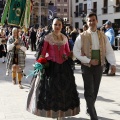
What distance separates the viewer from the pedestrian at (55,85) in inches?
180

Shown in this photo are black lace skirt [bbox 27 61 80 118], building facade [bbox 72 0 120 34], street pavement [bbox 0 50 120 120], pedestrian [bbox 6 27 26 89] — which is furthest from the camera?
building facade [bbox 72 0 120 34]

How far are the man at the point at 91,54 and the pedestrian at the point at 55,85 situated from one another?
8.8 inches

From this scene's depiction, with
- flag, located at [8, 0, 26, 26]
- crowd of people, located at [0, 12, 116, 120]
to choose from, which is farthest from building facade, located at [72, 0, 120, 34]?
crowd of people, located at [0, 12, 116, 120]

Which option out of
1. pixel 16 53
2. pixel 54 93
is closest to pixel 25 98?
pixel 16 53

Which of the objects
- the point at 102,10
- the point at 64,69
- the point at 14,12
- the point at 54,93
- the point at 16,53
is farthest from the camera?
the point at 102,10

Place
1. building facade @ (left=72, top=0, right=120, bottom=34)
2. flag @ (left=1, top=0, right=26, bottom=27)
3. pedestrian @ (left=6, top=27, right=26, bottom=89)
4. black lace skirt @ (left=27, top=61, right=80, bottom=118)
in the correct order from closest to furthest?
black lace skirt @ (left=27, top=61, right=80, bottom=118) → flag @ (left=1, top=0, right=26, bottom=27) → pedestrian @ (left=6, top=27, right=26, bottom=89) → building facade @ (left=72, top=0, right=120, bottom=34)

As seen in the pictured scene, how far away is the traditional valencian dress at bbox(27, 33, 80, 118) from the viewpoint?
4574 mm

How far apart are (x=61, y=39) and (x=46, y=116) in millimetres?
1174

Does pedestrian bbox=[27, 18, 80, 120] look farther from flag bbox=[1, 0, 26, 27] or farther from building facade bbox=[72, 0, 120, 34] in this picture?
building facade bbox=[72, 0, 120, 34]

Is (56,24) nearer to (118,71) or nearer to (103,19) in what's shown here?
(118,71)

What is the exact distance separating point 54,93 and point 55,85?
4.6 inches

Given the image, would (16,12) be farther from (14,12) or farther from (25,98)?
(25,98)

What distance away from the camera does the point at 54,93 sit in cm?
459

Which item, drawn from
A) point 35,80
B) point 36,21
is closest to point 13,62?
point 35,80
